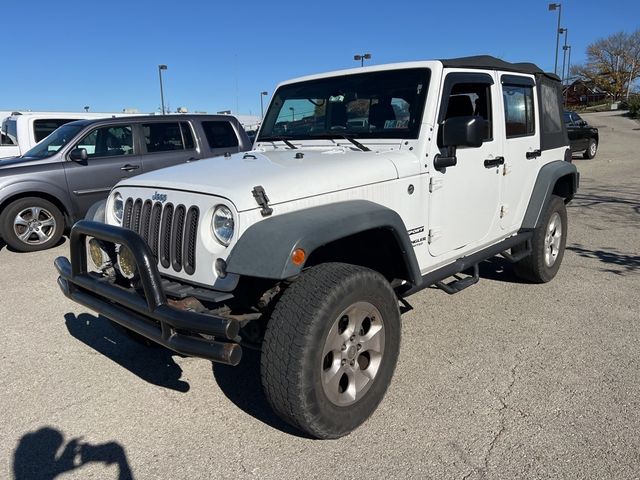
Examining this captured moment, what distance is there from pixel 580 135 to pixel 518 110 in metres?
14.6

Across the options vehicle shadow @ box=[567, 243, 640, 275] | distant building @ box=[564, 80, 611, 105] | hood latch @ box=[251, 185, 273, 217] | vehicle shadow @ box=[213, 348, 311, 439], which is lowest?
vehicle shadow @ box=[213, 348, 311, 439]

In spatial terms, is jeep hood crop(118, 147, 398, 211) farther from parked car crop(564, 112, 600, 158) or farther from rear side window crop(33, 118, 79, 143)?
parked car crop(564, 112, 600, 158)

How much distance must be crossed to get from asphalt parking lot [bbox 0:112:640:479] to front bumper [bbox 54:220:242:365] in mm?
639

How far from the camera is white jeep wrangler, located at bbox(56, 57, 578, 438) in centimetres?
251

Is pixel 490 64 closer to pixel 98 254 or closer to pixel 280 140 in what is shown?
pixel 280 140

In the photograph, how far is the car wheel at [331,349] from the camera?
2.47 m

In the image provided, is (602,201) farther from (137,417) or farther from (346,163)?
(137,417)

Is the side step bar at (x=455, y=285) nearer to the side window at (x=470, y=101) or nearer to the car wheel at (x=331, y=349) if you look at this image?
the car wheel at (x=331, y=349)

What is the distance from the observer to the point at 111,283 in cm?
296

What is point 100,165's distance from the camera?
7469 millimetres

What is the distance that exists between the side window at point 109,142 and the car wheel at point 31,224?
1000 mm

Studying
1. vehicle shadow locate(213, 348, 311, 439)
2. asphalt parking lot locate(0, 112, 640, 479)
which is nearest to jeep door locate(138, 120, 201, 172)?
asphalt parking lot locate(0, 112, 640, 479)

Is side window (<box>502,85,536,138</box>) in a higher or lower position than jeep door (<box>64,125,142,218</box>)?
higher

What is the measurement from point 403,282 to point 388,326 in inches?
23.0
